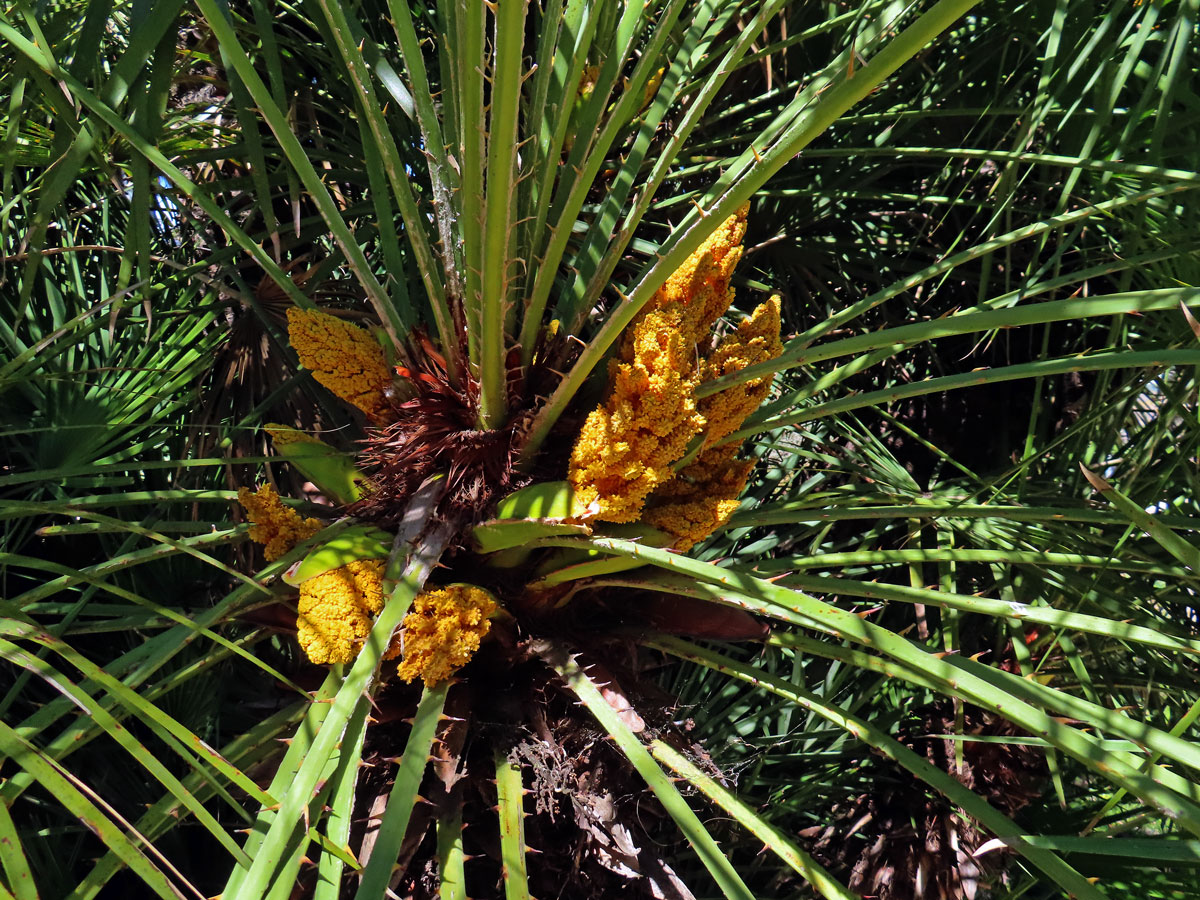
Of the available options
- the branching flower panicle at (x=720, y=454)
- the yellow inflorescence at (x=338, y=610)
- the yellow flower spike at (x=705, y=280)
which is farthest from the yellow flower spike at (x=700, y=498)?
the yellow inflorescence at (x=338, y=610)

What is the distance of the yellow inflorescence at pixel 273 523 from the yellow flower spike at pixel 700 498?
0.42 metres

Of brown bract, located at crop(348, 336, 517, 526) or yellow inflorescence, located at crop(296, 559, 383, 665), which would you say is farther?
brown bract, located at crop(348, 336, 517, 526)

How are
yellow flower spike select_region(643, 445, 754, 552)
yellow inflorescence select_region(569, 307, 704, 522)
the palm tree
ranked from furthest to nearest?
yellow flower spike select_region(643, 445, 754, 552) < yellow inflorescence select_region(569, 307, 704, 522) < the palm tree

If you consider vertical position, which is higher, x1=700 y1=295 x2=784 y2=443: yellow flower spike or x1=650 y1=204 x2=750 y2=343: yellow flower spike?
x1=650 y1=204 x2=750 y2=343: yellow flower spike

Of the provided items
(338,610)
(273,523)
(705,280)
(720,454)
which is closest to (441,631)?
(338,610)

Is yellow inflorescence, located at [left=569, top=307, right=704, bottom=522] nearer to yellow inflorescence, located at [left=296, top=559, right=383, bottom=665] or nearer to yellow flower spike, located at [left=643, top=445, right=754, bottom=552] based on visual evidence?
yellow flower spike, located at [left=643, top=445, right=754, bottom=552]

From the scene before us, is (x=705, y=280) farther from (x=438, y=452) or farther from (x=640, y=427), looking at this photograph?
(x=438, y=452)

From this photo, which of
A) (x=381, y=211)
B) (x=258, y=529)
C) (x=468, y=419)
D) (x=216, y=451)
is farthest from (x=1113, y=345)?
(x=216, y=451)

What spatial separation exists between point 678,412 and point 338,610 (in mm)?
416

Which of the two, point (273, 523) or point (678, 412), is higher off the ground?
point (678, 412)

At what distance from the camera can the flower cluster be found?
3.39 feet

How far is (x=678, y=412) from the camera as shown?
103 centimetres

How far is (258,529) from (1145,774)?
942 mm

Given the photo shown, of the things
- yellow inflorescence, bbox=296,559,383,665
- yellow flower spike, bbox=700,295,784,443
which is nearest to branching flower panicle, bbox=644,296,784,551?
yellow flower spike, bbox=700,295,784,443
